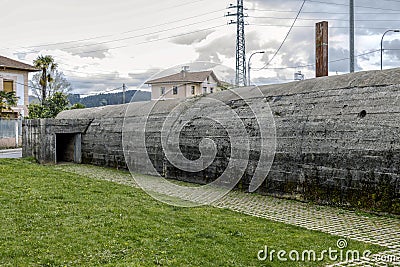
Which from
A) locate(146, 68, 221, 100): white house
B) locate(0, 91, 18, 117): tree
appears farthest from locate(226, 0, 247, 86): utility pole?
locate(0, 91, 18, 117): tree

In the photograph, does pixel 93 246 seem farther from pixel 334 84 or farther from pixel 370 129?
pixel 334 84

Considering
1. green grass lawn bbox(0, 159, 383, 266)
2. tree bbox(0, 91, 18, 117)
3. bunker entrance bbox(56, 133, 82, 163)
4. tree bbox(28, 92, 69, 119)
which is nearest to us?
green grass lawn bbox(0, 159, 383, 266)

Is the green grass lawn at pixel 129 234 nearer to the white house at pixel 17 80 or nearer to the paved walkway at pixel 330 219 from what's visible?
the paved walkway at pixel 330 219

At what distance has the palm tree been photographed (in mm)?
39781

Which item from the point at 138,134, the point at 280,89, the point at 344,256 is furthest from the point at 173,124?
the point at 344,256

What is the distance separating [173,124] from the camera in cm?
1602

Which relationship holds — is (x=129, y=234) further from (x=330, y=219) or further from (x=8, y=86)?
(x=8, y=86)

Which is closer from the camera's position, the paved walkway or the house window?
the paved walkway

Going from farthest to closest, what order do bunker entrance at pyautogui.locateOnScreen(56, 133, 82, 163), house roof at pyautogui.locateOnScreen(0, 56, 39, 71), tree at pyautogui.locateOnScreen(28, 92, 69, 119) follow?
1. tree at pyautogui.locateOnScreen(28, 92, 69, 119)
2. house roof at pyautogui.locateOnScreen(0, 56, 39, 71)
3. bunker entrance at pyautogui.locateOnScreen(56, 133, 82, 163)

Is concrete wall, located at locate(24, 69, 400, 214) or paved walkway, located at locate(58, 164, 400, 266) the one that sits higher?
concrete wall, located at locate(24, 69, 400, 214)

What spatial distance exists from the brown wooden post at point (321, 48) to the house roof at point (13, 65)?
2697cm

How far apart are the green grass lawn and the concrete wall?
2.44 metres

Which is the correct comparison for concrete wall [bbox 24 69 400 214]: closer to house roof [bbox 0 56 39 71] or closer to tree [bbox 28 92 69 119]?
tree [bbox 28 92 69 119]

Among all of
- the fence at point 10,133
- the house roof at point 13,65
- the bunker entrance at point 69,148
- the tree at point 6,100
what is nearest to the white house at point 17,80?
the house roof at point 13,65
